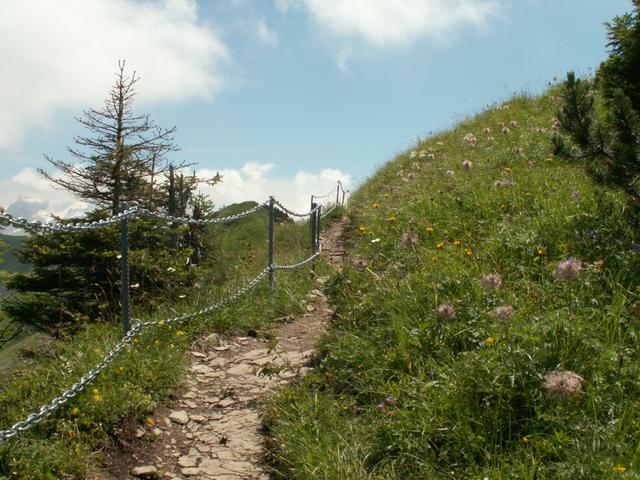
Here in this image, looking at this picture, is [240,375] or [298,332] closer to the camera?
[240,375]

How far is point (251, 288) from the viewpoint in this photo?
26.2 feet

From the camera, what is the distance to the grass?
143 inches

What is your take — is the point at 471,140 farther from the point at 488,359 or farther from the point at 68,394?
the point at 68,394

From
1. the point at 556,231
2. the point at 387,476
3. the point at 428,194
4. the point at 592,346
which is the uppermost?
the point at 428,194

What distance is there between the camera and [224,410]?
16.4ft

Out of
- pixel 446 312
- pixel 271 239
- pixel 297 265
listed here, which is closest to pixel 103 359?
pixel 446 312

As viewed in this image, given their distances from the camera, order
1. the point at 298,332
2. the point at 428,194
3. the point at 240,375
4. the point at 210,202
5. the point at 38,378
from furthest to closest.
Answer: the point at 210,202
the point at 428,194
the point at 298,332
the point at 240,375
the point at 38,378

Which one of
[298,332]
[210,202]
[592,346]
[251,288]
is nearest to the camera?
[592,346]

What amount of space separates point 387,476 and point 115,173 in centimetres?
1355

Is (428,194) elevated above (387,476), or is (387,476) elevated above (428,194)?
(428,194)

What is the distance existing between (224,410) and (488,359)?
92.8 inches

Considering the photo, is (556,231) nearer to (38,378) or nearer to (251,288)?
(251,288)

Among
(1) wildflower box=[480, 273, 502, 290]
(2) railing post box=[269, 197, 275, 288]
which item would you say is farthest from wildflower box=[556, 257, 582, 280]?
(2) railing post box=[269, 197, 275, 288]

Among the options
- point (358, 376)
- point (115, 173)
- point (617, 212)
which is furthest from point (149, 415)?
point (115, 173)
